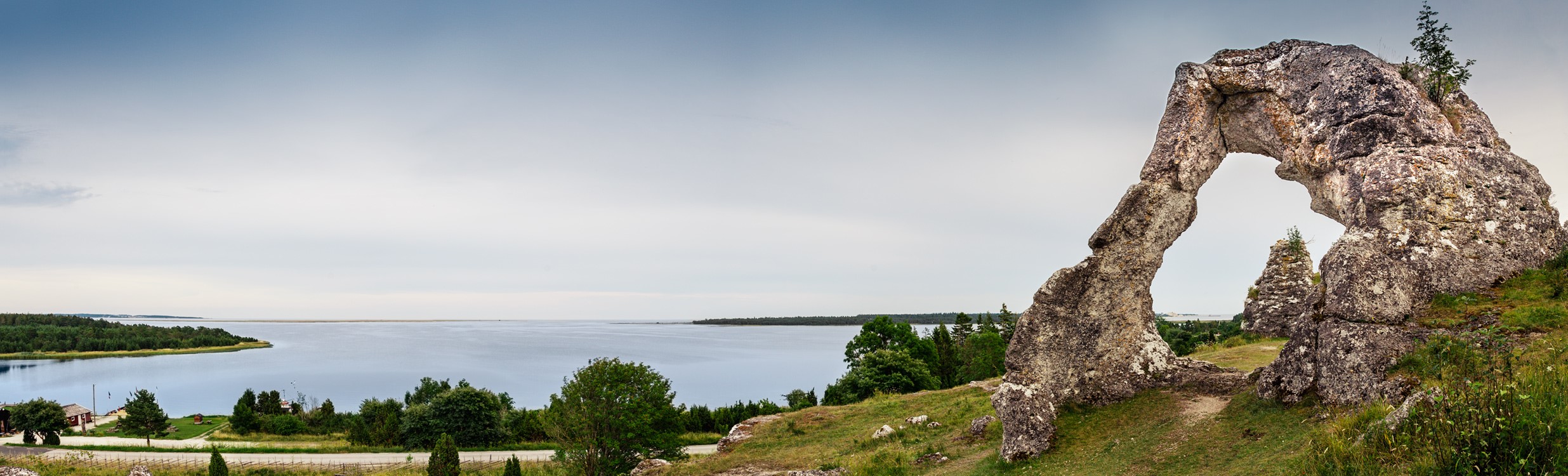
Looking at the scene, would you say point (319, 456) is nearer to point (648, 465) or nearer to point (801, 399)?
point (648, 465)

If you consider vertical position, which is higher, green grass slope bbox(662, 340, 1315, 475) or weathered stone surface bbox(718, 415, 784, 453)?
green grass slope bbox(662, 340, 1315, 475)

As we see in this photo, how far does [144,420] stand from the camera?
48.1 metres

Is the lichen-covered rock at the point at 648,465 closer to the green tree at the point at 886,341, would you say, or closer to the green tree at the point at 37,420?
the green tree at the point at 886,341

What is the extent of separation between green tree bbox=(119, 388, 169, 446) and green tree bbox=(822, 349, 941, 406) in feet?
147

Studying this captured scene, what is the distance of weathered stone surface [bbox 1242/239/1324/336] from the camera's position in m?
24.6

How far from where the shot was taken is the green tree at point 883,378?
143 ft

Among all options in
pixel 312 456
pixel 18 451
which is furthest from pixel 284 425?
pixel 312 456

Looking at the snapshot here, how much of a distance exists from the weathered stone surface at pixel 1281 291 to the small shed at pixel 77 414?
7352cm

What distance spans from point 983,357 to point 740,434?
25.9 meters

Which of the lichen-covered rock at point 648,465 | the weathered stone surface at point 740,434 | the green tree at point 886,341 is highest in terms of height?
the green tree at point 886,341

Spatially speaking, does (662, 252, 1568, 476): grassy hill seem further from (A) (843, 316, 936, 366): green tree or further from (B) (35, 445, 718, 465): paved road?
(A) (843, 316, 936, 366): green tree

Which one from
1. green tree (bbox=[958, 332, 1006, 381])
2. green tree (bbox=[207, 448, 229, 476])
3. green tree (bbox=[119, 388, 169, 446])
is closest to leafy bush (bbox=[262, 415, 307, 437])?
green tree (bbox=[119, 388, 169, 446])

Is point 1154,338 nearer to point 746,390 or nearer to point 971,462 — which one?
point 971,462

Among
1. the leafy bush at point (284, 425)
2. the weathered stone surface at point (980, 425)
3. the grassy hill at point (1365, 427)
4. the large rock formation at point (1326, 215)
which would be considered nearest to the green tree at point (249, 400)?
the leafy bush at point (284, 425)
